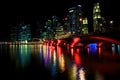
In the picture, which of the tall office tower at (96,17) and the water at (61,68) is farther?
the tall office tower at (96,17)

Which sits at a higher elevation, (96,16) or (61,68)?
(96,16)

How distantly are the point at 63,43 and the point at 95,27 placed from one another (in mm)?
25734

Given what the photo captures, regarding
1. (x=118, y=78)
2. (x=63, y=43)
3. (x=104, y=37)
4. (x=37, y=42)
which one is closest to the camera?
(x=118, y=78)

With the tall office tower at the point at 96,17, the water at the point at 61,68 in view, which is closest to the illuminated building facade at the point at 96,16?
the tall office tower at the point at 96,17

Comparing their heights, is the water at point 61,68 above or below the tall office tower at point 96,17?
below

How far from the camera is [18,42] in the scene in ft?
644

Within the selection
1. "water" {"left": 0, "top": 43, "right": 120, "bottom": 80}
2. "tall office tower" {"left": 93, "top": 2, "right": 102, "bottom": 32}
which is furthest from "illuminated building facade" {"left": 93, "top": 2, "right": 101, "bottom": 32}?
"water" {"left": 0, "top": 43, "right": 120, "bottom": 80}

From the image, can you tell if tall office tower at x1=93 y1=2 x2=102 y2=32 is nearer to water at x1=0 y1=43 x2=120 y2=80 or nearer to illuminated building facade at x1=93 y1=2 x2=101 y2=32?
illuminated building facade at x1=93 y1=2 x2=101 y2=32

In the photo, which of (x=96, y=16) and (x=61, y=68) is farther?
(x=96, y=16)

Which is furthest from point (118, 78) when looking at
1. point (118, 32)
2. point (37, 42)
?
point (37, 42)

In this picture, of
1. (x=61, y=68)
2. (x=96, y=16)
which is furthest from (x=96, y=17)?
(x=61, y=68)

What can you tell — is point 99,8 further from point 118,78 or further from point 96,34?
point 118,78

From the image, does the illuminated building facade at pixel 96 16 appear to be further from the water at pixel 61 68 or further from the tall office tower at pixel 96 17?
the water at pixel 61 68

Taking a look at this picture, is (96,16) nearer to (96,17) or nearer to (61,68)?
(96,17)
